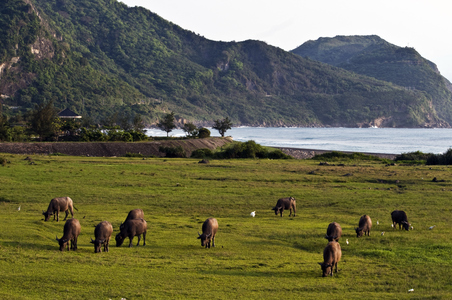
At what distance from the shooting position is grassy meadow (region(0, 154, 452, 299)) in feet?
48.9

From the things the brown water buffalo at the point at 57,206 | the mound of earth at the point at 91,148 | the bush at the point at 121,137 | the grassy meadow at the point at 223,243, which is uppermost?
the bush at the point at 121,137

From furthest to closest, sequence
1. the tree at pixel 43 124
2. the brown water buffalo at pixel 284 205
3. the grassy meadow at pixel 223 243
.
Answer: the tree at pixel 43 124 → the brown water buffalo at pixel 284 205 → the grassy meadow at pixel 223 243

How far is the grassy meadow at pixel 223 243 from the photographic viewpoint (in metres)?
14.9

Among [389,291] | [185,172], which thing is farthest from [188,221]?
[185,172]

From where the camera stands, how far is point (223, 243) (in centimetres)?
2134

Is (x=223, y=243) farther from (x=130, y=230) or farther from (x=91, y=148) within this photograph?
(x=91, y=148)

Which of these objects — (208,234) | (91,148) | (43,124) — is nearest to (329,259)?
(208,234)

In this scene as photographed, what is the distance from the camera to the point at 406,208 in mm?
31969

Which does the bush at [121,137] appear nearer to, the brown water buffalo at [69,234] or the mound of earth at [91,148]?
the mound of earth at [91,148]

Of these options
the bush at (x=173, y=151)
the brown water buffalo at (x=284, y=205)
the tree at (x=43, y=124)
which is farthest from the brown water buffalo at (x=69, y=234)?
the tree at (x=43, y=124)

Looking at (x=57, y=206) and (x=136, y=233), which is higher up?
(x=57, y=206)

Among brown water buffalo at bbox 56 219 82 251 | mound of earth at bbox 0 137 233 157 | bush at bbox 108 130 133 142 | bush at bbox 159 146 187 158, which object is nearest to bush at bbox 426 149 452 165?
bush at bbox 159 146 187 158

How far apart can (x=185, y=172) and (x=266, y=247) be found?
30343 mm

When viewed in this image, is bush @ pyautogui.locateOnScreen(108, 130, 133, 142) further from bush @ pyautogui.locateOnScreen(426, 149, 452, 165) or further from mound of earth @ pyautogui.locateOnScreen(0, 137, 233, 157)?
bush @ pyautogui.locateOnScreen(426, 149, 452, 165)
